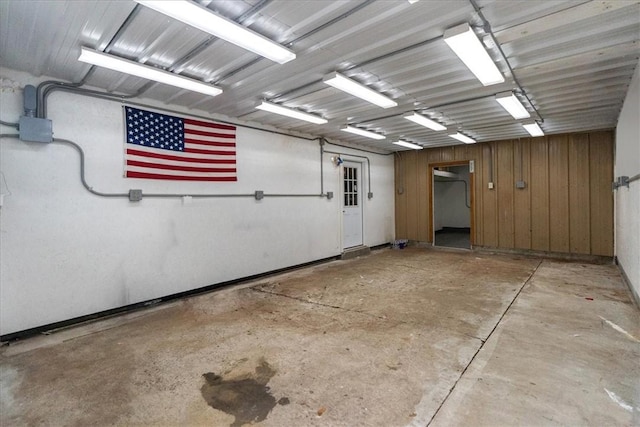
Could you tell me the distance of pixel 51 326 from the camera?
3.57m

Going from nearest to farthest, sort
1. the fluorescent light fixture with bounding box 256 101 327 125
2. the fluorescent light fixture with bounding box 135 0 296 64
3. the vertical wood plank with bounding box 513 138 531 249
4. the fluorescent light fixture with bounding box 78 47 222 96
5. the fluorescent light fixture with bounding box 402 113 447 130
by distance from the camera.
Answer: the fluorescent light fixture with bounding box 135 0 296 64 → the fluorescent light fixture with bounding box 78 47 222 96 → the fluorescent light fixture with bounding box 256 101 327 125 → the fluorescent light fixture with bounding box 402 113 447 130 → the vertical wood plank with bounding box 513 138 531 249

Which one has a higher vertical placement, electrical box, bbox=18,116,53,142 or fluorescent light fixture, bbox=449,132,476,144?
fluorescent light fixture, bbox=449,132,476,144

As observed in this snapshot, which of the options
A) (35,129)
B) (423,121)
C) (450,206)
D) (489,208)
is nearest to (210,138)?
(35,129)

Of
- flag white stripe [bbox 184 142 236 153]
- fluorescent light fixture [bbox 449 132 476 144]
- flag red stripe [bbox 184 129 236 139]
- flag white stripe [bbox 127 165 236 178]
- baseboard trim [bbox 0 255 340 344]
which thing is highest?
fluorescent light fixture [bbox 449 132 476 144]

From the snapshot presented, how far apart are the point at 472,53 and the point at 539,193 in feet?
19.4

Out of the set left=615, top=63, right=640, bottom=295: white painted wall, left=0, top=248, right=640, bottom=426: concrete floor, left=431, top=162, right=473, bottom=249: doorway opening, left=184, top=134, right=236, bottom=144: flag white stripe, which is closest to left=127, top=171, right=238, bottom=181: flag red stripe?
left=184, top=134, right=236, bottom=144: flag white stripe

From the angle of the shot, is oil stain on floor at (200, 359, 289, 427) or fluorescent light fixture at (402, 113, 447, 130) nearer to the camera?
oil stain on floor at (200, 359, 289, 427)

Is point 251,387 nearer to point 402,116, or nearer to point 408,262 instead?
point 402,116

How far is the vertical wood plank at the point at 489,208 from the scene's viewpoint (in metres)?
8.11

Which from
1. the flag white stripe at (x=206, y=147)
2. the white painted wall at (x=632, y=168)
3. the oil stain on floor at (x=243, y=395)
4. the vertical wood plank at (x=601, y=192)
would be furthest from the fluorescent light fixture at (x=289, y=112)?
the vertical wood plank at (x=601, y=192)

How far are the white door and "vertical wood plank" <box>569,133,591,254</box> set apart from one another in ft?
15.6

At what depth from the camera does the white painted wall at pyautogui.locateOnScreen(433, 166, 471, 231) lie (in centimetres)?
1177

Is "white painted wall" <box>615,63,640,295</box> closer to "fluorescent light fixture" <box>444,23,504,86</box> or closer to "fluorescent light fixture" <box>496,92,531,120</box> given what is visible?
"fluorescent light fixture" <box>496,92,531,120</box>

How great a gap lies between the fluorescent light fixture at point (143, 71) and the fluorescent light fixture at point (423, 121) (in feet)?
10.2
